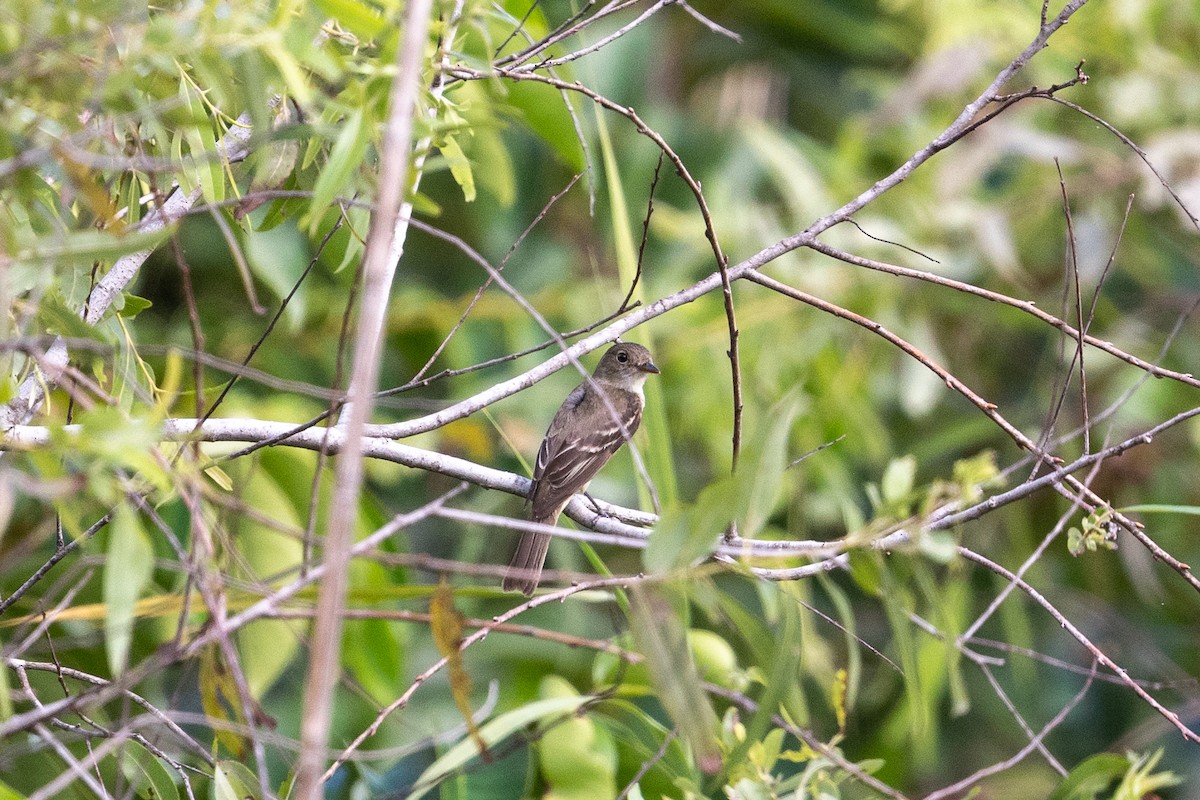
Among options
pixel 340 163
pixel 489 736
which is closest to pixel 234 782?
pixel 489 736

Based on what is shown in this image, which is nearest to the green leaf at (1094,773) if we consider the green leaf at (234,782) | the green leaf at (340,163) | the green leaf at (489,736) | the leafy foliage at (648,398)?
the leafy foliage at (648,398)

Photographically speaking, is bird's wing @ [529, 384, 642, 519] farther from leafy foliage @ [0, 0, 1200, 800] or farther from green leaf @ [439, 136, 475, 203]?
green leaf @ [439, 136, 475, 203]

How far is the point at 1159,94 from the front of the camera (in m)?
6.75

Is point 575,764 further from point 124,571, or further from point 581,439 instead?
point 581,439

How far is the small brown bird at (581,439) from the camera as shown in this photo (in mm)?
4418

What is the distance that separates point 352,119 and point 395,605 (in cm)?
331

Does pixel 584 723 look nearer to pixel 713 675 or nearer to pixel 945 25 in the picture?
pixel 713 675

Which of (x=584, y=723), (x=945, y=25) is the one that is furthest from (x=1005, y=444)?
(x=584, y=723)

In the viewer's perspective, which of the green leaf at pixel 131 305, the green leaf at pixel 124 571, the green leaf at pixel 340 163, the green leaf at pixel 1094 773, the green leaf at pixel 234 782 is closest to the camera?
the green leaf at pixel 124 571

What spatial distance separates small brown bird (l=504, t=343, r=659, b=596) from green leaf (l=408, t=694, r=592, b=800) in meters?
1.13

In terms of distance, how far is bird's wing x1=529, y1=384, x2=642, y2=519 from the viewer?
4449mm

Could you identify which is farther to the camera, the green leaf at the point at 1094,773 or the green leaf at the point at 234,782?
the green leaf at the point at 1094,773

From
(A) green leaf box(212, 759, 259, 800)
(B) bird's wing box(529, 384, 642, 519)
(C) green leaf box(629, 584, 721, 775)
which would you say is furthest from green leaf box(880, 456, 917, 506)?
(B) bird's wing box(529, 384, 642, 519)

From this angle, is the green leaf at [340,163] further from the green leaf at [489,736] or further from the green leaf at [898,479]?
the green leaf at [489,736]
